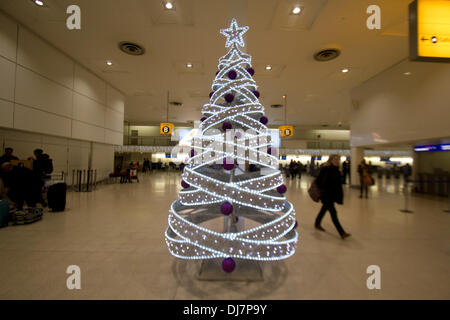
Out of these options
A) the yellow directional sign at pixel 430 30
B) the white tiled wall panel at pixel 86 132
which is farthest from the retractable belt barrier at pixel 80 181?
the yellow directional sign at pixel 430 30

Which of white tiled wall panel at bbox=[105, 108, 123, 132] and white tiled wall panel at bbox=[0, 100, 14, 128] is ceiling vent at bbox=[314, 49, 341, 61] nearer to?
white tiled wall panel at bbox=[0, 100, 14, 128]

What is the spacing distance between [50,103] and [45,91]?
1.49ft

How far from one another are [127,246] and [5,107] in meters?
6.62

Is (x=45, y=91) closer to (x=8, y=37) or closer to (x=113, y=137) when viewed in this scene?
(x=8, y=37)

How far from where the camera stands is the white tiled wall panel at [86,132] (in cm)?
892

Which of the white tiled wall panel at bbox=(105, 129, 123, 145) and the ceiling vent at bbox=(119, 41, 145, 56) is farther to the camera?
the white tiled wall panel at bbox=(105, 129, 123, 145)

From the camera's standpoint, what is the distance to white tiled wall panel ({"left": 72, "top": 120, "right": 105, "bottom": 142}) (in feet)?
29.3

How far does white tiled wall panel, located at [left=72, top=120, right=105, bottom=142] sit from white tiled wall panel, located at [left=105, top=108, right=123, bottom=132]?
0.71m

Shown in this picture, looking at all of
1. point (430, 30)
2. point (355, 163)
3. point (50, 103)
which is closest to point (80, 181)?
point (50, 103)

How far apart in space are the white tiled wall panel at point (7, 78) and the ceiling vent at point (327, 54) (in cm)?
A: 1041

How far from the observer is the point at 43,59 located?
7.16 m

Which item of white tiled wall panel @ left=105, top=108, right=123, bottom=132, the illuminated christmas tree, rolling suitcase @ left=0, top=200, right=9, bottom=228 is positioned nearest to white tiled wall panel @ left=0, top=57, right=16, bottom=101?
rolling suitcase @ left=0, top=200, right=9, bottom=228

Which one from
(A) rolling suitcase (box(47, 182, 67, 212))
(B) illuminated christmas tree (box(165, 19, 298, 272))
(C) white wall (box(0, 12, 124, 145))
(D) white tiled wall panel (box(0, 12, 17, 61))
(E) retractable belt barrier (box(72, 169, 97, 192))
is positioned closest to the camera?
(B) illuminated christmas tree (box(165, 19, 298, 272))

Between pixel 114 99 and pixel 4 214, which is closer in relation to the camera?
pixel 4 214
